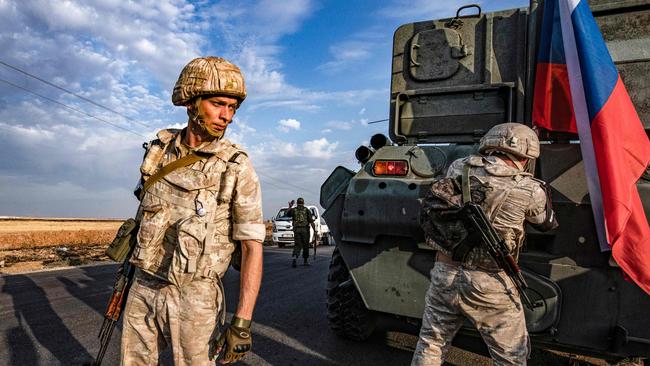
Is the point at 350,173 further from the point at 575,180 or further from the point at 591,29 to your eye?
the point at 591,29

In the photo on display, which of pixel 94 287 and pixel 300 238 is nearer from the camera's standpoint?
pixel 94 287

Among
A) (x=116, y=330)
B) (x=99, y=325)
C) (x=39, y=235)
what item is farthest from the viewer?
(x=39, y=235)

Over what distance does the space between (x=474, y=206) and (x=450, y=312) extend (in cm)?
65

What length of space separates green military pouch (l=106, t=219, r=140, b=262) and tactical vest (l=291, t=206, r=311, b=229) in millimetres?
9679

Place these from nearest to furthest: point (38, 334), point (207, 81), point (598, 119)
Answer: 1. point (207, 81)
2. point (598, 119)
3. point (38, 334)

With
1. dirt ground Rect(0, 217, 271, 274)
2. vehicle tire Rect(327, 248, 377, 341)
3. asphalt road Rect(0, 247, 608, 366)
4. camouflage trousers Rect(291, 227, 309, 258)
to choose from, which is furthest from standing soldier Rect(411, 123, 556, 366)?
dirt ground Rect(0, 217, 271, 274)

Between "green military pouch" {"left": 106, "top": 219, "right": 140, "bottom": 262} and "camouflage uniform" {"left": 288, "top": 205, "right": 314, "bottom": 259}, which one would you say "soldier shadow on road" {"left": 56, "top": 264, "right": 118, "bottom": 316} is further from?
"camouflage uniform" {"left": 288, "top": 205, "right": 314, "bottom": 259}

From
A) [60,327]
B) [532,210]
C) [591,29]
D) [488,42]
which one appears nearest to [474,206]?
[532,210]

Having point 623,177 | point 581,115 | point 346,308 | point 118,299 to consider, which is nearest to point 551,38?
point 581,115

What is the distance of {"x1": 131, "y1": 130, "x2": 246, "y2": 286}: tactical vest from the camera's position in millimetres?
1723

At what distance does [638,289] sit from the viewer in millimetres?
2758

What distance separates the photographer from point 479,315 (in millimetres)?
2373

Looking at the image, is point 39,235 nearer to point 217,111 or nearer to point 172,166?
point 172,166

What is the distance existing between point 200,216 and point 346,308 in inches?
99.8
